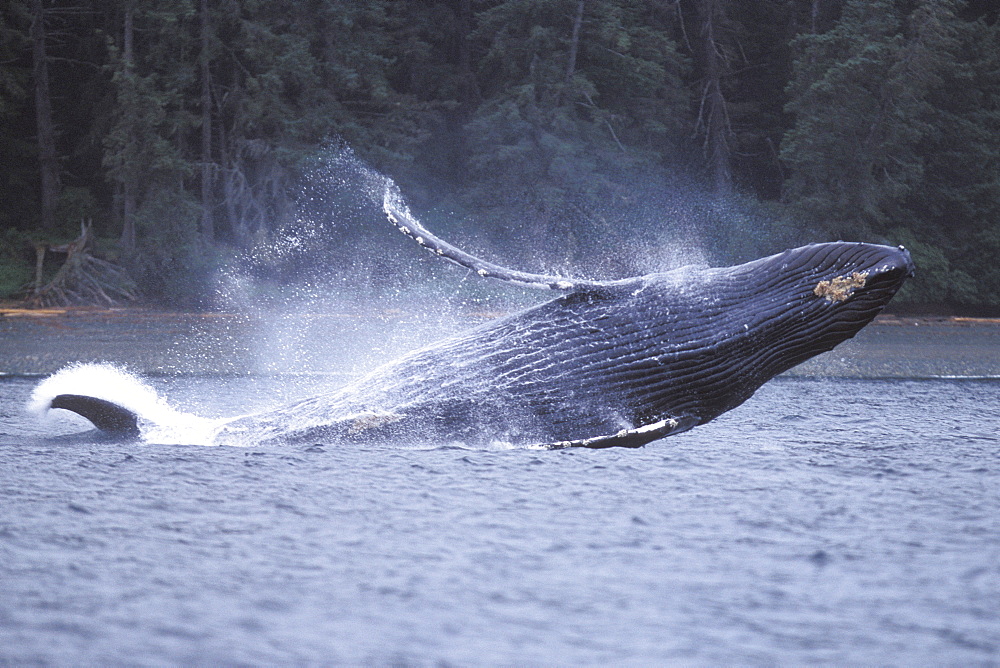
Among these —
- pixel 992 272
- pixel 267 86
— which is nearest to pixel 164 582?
pixel 267 86

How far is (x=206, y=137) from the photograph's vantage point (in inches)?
1276

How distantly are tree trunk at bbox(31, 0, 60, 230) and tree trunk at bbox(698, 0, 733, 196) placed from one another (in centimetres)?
1968

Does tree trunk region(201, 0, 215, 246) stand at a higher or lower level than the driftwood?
higher

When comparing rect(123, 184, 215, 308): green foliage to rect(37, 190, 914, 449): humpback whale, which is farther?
rect(123, 184, 215, 308): green foliage

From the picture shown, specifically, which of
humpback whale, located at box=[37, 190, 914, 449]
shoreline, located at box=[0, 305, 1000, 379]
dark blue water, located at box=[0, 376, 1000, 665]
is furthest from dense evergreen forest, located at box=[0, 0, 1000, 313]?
dark blue water, located at box=[0, 376, 1000, 665]

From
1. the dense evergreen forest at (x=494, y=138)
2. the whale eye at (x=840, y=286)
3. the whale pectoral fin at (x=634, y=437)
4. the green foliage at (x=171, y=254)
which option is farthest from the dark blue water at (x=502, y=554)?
the dense evergreen forest at (x=494, y=138)

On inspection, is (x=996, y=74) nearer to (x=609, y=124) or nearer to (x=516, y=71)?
(x=609, y=124)

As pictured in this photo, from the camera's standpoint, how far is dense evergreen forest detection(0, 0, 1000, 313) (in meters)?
31.2

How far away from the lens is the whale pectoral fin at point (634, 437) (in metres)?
6.23

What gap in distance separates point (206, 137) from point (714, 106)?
52.3 ft

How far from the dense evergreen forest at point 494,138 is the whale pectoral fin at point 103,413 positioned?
22.3 meters

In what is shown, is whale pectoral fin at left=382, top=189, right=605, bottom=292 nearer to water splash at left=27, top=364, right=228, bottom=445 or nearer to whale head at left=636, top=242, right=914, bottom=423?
whale head at left=636, top=242, right=914, bottom=423

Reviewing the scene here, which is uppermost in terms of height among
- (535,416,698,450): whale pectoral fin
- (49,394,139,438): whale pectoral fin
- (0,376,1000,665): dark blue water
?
(49,394,139,438): whale pectoral fin

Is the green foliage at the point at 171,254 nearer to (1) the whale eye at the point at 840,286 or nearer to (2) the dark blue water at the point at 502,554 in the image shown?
(2) the dark blue water at the point at 502,554
